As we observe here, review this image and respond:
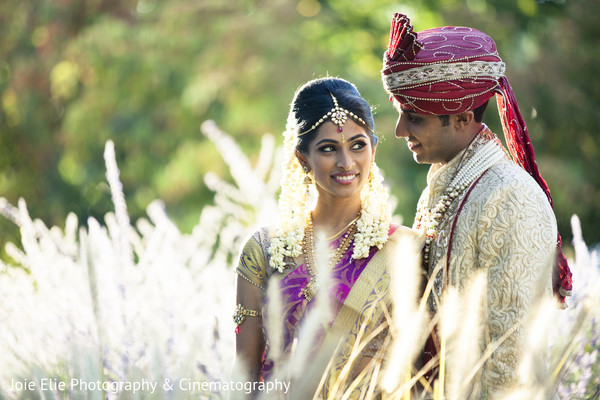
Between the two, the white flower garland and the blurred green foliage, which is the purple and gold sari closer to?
the white flower garland

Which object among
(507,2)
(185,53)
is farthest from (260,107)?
(507,2)

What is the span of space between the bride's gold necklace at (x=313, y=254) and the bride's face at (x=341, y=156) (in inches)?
7.2

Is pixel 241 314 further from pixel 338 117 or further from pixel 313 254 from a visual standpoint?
pixel 338 117

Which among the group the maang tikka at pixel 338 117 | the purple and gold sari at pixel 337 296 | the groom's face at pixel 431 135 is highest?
the maang tikka at pixel 338 117

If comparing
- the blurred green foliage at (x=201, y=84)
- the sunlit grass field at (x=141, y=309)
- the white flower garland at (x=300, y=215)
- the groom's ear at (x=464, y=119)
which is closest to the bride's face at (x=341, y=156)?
the white flower garland at (x=300, y=215)

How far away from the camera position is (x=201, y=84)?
1011 cm

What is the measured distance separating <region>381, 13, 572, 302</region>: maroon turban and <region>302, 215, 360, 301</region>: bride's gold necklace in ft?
1.90

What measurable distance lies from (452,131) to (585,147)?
968cm

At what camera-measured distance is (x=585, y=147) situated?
37.5 ft

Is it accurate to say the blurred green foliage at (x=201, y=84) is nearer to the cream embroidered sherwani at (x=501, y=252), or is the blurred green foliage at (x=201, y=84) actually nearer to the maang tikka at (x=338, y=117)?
the maang tikka at (x=338, y=117)

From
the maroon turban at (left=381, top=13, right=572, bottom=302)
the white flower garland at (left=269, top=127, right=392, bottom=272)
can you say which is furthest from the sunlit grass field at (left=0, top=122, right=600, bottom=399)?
the maroon turban at (left=381, top=13, right=572, bottom=302)

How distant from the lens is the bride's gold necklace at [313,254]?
106 inches

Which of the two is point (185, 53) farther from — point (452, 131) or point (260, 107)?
point (452, 131)

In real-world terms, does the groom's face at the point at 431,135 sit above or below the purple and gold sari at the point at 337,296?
above
